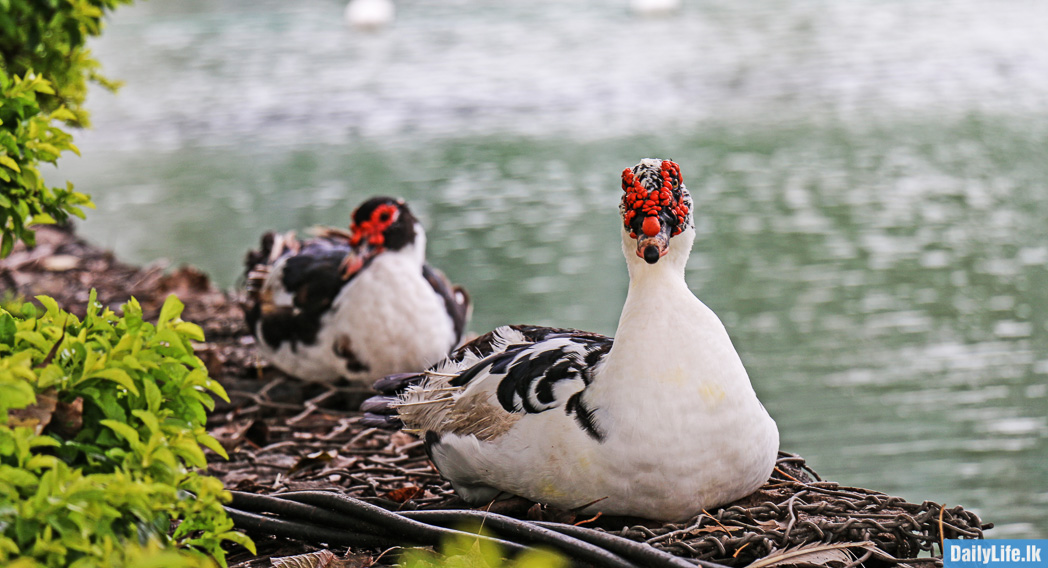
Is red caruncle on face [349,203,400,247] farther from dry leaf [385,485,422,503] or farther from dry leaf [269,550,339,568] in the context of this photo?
dry leaf [269,550,339,568]

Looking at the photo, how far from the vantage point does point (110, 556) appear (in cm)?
143

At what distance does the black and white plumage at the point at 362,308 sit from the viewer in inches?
169

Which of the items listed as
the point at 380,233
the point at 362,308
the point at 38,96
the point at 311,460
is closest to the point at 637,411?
the point at 311,460

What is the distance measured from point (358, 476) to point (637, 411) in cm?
110

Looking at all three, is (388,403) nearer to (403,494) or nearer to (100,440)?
(403,494)

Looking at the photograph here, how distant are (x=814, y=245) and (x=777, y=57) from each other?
8.20 meters

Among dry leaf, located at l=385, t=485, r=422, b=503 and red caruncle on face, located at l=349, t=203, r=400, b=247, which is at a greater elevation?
red caruncle on face, located at l=349, t=203, r=400, b=247

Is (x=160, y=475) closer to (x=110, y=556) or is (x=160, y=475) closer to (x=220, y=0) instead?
(x=110, y=556)

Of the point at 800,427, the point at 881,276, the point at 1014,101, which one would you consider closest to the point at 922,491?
the point at 800,427

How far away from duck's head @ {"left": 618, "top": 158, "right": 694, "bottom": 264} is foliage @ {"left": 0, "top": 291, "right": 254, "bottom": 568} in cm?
113

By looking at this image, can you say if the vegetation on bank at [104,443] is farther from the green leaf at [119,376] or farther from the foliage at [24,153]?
the foliage at [24,153]

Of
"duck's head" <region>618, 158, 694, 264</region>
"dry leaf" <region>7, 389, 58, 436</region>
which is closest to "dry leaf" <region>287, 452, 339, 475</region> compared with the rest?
"duck's head" <region>618, 158, 694, 264</region>

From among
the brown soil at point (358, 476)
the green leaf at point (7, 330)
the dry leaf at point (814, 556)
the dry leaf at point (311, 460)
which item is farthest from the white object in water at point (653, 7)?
the green leaf at point (7, 330)

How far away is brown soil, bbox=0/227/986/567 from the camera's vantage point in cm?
250
